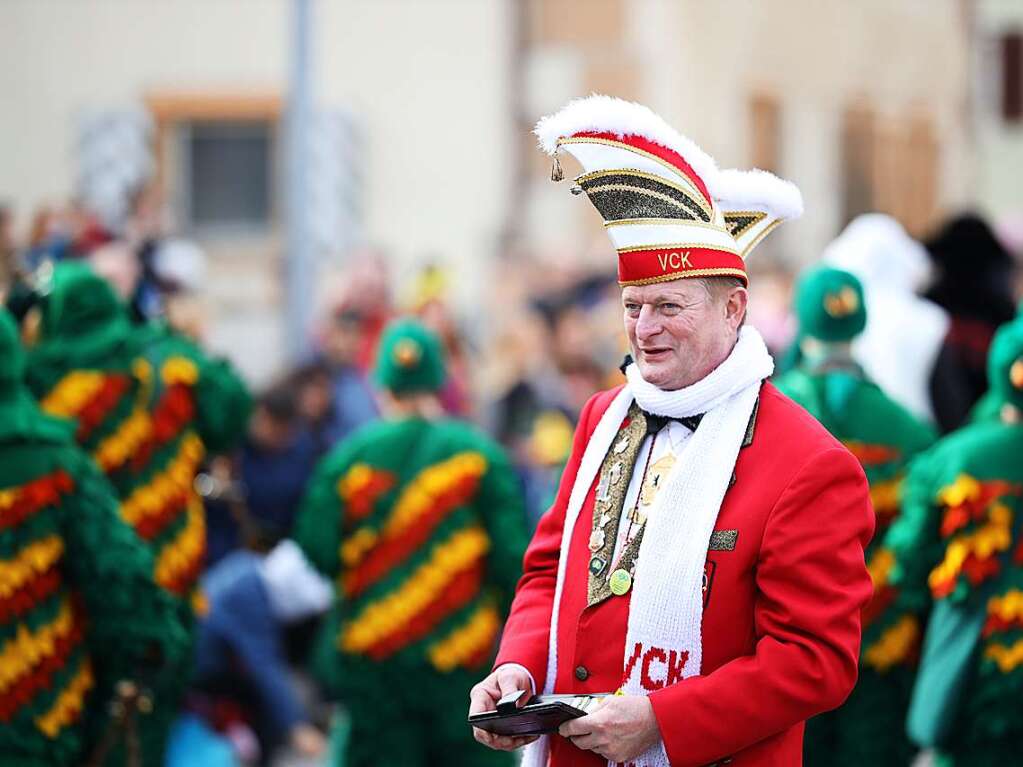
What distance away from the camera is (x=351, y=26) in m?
16.1

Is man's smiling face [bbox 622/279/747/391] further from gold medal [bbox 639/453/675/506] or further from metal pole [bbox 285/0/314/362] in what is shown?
metal pole [bbox 285/0/314/362]

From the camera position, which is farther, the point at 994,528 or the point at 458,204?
the point at 458,204

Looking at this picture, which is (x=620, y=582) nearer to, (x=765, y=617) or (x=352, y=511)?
(x=765, y=617)

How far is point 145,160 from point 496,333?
14.5 ft

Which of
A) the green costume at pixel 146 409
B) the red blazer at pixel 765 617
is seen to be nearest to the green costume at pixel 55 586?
the green costume at pixel 146 409

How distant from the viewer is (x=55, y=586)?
16.8ft

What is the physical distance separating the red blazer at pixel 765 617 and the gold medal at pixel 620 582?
2 centimetres

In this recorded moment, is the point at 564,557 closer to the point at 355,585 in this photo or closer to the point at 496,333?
the point at 355,585

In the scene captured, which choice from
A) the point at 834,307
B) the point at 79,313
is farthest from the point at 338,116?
the point at 834,307

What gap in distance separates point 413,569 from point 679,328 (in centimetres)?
363

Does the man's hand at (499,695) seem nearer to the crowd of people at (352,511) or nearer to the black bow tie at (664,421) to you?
the black bow tie at (664,421)

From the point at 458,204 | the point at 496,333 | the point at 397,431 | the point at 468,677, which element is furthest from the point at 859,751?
the point at 458,204

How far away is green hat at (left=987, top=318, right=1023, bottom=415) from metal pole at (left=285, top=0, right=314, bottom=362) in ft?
20.9

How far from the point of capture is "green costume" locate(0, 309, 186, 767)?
4.98 m
